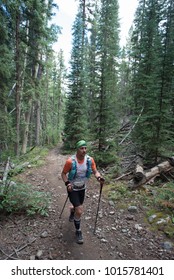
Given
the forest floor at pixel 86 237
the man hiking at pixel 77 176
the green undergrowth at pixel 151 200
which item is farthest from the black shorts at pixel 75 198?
the green undergrowth at pixel 151 200

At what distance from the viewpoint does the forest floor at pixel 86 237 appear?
4012 mm

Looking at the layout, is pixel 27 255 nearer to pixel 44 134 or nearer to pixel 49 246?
pixel 49 246

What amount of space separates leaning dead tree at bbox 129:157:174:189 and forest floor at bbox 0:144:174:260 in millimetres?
1435

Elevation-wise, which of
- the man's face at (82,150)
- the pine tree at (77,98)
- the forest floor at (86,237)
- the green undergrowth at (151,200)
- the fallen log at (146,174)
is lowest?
the forest floor at (86,237)

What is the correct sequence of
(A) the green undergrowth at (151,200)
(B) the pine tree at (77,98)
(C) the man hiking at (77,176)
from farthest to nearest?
1. (B) the pine tree at (77,98)
2. (A) the green undergrowth at (151,200)
3. (C) the man hiking at (77,176)

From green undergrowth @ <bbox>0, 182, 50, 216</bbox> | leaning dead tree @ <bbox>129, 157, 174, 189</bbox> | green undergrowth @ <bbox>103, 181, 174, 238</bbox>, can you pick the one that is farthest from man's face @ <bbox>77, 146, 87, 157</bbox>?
leaning dead tree @ <bbox>129, 157, 174, 189</bbox>

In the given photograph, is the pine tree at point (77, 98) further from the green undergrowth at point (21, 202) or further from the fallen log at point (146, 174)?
the green undergrowth at point (21, 202)

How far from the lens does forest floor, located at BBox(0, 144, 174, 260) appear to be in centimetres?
401

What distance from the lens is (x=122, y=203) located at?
6449 mm

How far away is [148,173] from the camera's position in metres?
7.98

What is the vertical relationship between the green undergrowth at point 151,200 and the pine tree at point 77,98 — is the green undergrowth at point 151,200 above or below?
below

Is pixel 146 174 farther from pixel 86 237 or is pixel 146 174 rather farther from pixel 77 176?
pixel 77 176

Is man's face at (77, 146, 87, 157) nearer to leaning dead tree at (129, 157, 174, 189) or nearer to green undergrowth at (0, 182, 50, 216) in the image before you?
green undergrowth at (0, 182, 50, 216)

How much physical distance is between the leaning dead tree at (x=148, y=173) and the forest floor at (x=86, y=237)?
4.71 ft
